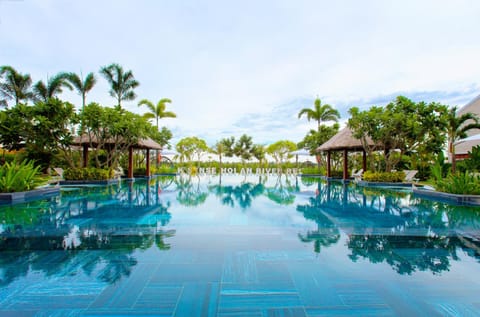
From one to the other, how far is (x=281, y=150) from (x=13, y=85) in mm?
22536

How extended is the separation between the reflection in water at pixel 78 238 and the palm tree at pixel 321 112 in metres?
17.5

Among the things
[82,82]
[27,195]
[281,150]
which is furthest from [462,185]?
[82,82]

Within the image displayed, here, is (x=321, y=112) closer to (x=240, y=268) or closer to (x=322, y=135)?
(x=322, y=135)

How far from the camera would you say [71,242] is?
3.89m

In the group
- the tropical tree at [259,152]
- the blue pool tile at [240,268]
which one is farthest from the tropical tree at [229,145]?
the blue pool tile at [240,268]

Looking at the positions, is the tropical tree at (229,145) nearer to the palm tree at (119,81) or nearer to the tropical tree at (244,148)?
the tropical tree at (244,148)

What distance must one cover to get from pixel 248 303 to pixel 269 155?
2695 cm

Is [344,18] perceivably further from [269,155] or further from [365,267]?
[269,155]

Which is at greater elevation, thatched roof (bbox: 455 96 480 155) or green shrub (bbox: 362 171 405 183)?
thatched roof (bbox: 455 96 480 155)

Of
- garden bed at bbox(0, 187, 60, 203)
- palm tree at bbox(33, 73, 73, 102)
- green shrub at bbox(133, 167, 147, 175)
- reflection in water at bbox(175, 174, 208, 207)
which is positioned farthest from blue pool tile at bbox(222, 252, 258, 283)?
palm tree at bbox(33, 73, 73, 102)

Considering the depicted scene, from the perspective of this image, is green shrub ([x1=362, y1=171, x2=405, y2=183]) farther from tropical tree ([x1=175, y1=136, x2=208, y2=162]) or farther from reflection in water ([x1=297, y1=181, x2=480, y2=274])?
tropical tree ([x1=175, y1=136, x2=208, y2=162])

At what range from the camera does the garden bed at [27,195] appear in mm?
7594

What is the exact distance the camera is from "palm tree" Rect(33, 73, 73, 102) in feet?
64.2

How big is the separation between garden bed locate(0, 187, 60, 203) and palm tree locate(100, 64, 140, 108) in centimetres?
1174
